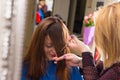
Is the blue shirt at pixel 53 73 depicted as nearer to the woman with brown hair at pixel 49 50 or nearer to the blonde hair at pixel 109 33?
the woman with brown hair at pixel 49 50

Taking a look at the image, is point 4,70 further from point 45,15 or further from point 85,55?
point 45,15

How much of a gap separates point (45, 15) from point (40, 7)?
2.5 inches

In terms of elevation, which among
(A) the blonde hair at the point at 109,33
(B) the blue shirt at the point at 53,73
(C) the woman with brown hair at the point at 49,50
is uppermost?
(A) the blonde hair at the point at 109,33

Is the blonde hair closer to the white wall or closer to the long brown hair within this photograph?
the long brown hair

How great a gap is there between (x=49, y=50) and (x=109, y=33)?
34 centimetres

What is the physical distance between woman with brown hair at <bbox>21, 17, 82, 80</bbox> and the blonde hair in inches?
9.9

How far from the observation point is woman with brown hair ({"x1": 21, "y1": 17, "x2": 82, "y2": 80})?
37.4 inches

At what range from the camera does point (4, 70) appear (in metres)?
0.23

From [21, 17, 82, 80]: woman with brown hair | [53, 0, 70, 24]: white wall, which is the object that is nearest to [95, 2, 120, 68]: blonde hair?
[21, 17, 82, 80]: woman with brown hair

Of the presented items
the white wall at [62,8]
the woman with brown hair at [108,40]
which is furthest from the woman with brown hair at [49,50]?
the woman with brown hair at [108,40]

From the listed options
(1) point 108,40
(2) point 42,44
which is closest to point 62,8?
(2) point 42,44

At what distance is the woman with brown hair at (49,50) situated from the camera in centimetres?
95

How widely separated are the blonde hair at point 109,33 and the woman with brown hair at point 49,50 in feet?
0.82

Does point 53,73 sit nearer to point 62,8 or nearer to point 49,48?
point 49,48
